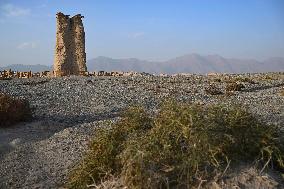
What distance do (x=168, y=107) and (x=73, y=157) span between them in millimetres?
3169

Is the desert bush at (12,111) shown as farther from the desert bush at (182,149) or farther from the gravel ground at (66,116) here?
the desert bush at (182,149)

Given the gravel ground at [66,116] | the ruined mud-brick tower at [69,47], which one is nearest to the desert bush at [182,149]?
the gravel ground at [66,116]

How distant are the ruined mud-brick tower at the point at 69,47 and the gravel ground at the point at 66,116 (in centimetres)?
728

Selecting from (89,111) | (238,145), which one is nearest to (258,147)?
(238,145)

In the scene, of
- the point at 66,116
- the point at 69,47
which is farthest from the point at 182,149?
the point at 69,47

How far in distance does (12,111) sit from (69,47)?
65.4 ft

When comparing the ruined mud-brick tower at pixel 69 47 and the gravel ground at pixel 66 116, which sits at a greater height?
the ruined mud-brick tower at pixel 69 47

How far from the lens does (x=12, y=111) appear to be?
12.8 metres

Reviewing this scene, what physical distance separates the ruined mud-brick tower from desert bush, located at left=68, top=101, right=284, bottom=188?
25.5 metres

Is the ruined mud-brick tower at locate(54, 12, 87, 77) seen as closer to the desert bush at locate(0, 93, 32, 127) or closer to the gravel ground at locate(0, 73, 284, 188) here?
the gravel ground at locate(0, 73, 284, 188)

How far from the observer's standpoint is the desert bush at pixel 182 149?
5750 mm

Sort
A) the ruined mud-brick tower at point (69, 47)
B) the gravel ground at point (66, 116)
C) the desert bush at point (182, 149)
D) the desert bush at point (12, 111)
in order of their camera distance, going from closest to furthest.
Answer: the desert bush at point (182, 149) < the gravel ground at point (66, 116) < the desert bush at point (12, 111) < the ruined mud-brick tower at point (69, 47)

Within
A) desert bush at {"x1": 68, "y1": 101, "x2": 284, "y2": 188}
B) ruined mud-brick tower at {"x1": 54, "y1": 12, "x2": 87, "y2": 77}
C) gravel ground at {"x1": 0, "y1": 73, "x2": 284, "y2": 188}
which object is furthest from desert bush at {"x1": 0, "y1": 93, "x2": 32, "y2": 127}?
ruined mud-brick tower at {"x1": 54, "y1": 12, "x2": 87, "y2": 77}

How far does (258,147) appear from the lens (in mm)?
6223
